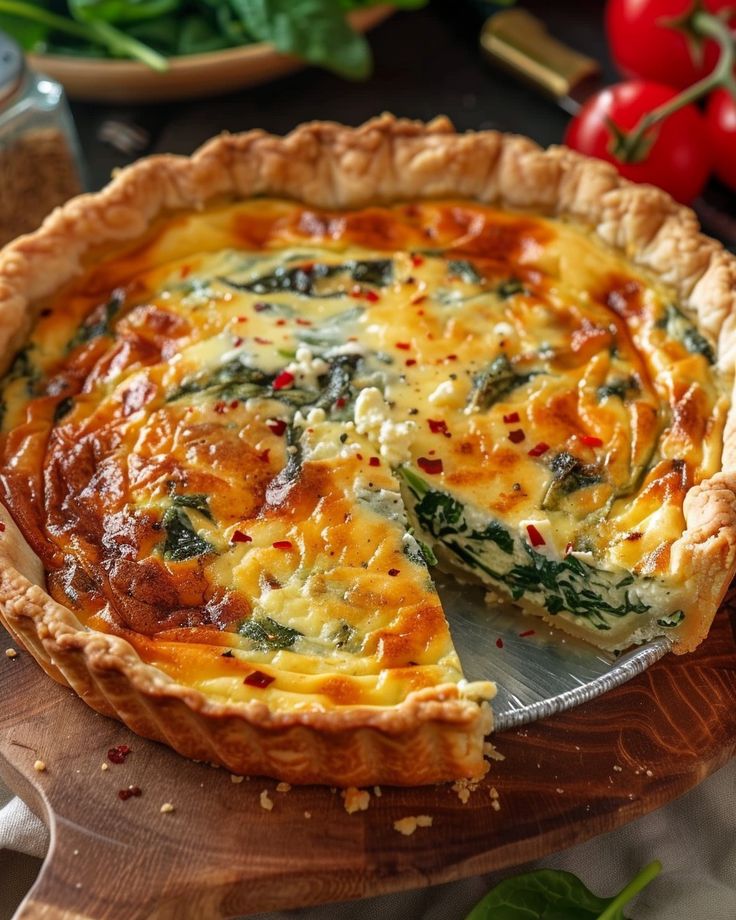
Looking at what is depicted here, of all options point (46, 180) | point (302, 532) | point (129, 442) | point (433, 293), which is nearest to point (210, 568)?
point (302, 532)

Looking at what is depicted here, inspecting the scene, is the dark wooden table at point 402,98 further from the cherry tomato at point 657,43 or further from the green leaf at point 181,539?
the green leaf at point 181,539

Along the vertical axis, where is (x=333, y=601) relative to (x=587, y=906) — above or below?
above

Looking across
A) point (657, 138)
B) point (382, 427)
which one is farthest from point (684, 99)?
point (382, 427)

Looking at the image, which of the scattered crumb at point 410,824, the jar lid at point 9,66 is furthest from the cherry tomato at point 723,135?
the scattered crumb at point 410,824

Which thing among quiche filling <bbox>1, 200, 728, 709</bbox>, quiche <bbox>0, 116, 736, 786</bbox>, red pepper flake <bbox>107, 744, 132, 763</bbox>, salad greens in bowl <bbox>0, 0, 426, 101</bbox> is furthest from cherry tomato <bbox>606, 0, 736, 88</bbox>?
red pepper flake <bbox>107, 744, 132, 763</bbox>

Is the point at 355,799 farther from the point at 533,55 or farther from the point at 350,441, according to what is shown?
the point at 533,55

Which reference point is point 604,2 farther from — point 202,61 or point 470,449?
Result: point 470,449
